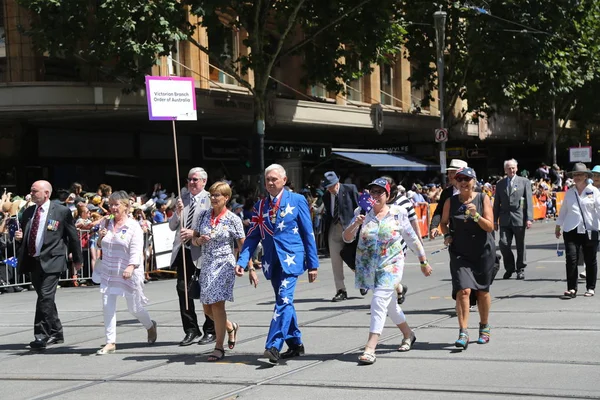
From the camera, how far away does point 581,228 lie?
12.1 m

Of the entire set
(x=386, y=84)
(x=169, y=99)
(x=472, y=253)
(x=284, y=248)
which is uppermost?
(x=386, y=84)

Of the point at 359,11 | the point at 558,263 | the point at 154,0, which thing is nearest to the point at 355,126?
the point at 359,11

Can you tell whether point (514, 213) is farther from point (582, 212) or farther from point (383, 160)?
point (383, 160)

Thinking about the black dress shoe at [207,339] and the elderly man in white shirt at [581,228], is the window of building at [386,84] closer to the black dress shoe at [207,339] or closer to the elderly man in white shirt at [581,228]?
the elderly man in white shirt at [581,228]

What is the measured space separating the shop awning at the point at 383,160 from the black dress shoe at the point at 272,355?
25.5 metres

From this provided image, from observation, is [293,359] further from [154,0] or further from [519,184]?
[154,0]

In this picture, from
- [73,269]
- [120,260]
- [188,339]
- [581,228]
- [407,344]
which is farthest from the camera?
[73,269]

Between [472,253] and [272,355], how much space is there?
213 cm

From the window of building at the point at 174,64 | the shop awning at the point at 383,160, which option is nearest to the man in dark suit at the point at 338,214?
the window of building at the point at 174,64

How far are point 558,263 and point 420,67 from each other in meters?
21.2

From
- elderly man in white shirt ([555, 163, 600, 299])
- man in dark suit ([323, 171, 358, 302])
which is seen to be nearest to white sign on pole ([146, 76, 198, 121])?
man in dark suit ([323, 171, 358, 302])

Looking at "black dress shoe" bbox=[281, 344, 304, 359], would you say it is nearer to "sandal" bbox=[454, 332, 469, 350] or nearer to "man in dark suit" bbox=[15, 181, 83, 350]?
"sandal" bbox=[454, 332, 469, 350]

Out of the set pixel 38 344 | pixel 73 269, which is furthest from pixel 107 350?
pixel 73 269

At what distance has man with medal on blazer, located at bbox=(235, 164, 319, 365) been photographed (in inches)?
327
